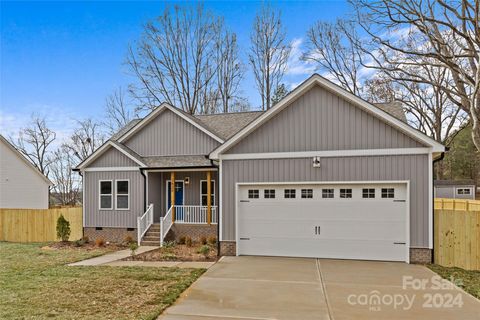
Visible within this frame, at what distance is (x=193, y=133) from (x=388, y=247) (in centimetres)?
941

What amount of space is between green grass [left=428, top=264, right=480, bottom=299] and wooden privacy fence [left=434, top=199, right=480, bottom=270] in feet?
1.11

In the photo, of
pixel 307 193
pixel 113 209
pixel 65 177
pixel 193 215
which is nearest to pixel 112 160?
pixel 113 209

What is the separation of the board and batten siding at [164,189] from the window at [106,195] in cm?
183

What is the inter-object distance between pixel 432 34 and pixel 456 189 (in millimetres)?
26199

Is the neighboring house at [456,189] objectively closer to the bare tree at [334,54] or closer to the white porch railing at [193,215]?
the bare tree at [334,54]

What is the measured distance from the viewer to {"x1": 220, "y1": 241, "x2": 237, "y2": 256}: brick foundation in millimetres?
11094

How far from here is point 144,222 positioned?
47.0ft

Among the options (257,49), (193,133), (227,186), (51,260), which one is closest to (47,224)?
(51,260)

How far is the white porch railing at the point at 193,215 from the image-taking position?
14.4 m

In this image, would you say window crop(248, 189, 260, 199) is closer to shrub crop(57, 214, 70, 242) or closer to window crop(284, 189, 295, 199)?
window crop(284, 189, 295, 199)

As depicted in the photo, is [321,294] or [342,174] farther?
[342,174]

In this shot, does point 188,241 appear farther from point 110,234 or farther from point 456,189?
point 456,189

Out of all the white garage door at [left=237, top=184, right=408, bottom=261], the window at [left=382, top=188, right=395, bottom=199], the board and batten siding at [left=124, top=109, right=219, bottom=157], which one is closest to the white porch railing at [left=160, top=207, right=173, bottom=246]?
the board and batten siding at [left=124, top=109, right=219, bottom=157]

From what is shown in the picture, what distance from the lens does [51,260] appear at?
35.8 feet
